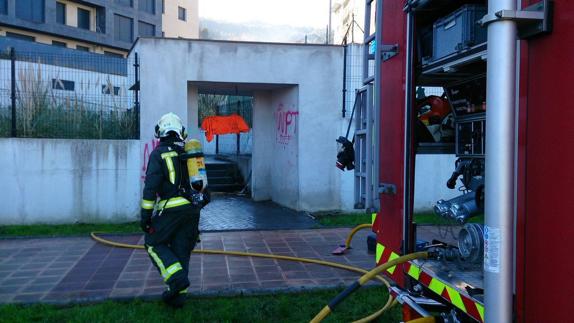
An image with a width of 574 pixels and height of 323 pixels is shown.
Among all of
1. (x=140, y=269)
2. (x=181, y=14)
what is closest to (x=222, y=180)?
(x=140, y=269)

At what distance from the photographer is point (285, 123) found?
10.7 metres

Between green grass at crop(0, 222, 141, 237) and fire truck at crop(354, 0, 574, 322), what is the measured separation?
6.06m

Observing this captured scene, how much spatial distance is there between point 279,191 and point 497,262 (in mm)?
9271

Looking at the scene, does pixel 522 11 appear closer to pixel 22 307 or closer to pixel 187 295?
pixel 187 295

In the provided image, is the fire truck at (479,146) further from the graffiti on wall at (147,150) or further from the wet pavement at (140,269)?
the graffiti on wall at (147,150)

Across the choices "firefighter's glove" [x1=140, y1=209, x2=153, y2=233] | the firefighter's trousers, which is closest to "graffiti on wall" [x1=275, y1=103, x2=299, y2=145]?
the firefighter's trousers

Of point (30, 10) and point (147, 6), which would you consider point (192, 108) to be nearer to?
point (30, 10)

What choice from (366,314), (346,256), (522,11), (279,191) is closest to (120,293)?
(366,314)

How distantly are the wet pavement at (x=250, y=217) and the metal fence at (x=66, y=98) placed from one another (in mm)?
2240

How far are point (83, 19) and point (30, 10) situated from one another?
588 centimetres

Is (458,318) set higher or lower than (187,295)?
higher

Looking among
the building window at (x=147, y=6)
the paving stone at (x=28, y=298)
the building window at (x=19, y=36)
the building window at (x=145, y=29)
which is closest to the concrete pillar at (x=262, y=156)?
the paving stone at (x=28, y=298)

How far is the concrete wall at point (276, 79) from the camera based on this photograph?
941 cm

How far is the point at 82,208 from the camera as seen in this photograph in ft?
29.8
